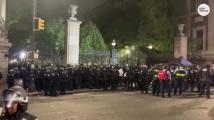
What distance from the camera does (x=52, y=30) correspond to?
156ft

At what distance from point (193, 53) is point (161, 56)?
3.95 m

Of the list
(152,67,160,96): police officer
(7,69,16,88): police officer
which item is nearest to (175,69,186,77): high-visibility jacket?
(152,67,160,96): police officer

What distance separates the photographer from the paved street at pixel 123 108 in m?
17.2

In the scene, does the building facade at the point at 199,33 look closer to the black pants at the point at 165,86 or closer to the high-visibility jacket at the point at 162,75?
the black pants at the point at 165,86

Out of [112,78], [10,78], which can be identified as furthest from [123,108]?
[112,78]

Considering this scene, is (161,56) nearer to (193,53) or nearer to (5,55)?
(193,53)

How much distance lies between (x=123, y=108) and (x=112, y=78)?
985 cm

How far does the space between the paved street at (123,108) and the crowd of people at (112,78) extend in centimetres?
147

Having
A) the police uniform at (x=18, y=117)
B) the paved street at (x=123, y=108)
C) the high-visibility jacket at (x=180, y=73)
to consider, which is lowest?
the paved street at (x=123, y=108)

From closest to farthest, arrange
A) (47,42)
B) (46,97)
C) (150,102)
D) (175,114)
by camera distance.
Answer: (175,114) < (150,102) < (46,97) < (47,42)

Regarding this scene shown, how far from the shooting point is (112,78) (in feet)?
97.8

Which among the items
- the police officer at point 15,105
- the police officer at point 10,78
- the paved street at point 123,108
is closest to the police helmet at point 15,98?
the police officer at point 15,105

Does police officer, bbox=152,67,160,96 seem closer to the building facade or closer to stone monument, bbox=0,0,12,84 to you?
stone monument, bbox=0,0,12,84

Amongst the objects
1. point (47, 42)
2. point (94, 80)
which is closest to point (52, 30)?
point (47, 42)
